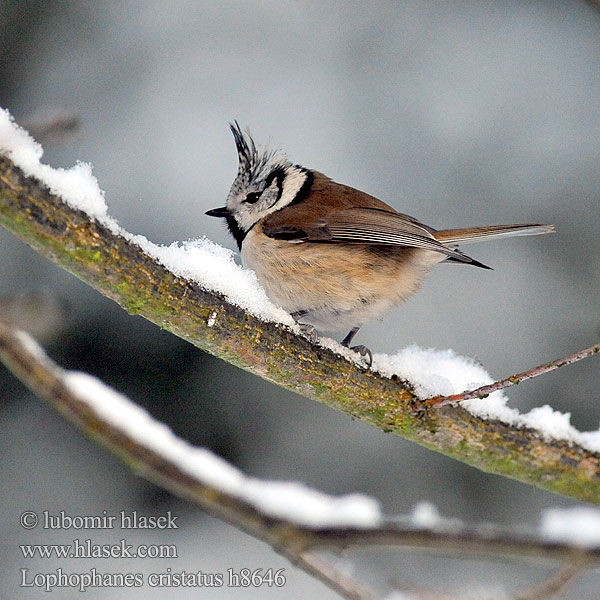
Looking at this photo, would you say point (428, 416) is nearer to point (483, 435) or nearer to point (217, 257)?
point (483, 435)

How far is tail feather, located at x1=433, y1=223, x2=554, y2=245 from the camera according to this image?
11.5 feet

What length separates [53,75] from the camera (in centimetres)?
496

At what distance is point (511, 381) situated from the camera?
2326 mm

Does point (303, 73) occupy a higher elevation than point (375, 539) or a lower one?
higher

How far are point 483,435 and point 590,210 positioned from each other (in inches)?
112

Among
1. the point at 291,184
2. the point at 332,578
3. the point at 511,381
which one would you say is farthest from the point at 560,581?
the point at 291,184

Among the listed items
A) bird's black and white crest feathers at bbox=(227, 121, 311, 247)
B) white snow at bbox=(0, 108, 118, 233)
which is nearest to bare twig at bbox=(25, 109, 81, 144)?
white snow at bbox=(0, 108, 118, 233)

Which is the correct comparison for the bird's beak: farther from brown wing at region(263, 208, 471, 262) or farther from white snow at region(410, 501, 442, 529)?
white snow at region(410, 501, 442, 529)

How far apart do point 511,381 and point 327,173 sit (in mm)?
3034

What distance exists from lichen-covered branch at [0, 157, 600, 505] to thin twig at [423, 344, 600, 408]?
0.10 metres

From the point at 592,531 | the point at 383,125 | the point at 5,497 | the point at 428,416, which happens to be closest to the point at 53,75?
the point at 383,125

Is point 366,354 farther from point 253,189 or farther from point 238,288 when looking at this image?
point 253,189

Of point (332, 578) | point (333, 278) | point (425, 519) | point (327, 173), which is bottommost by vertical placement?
point (332, 578)

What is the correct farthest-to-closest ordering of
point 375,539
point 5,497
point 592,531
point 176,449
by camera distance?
point 5,497, point 592,531, point 176,449, point 375,539
